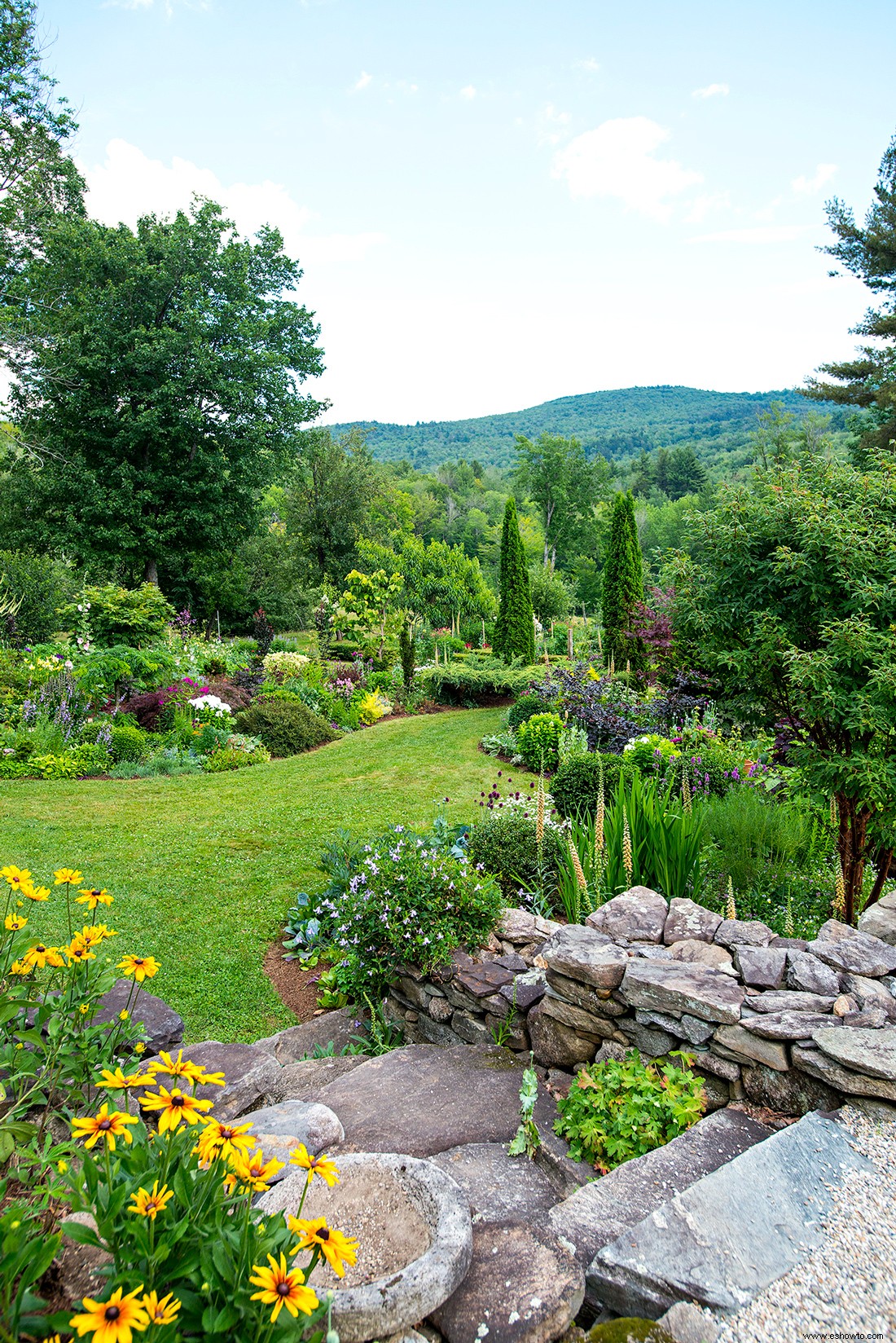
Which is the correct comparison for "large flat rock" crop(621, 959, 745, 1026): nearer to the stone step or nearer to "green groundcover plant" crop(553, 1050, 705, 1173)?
"green groundcover plant" crop(553, 1050, 705, 1173)

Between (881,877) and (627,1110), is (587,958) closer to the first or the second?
(627,1110)

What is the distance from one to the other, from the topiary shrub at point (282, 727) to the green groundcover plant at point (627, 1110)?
7978 millimetres

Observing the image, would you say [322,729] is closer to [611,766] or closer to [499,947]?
[611,766]

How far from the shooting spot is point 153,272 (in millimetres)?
16969

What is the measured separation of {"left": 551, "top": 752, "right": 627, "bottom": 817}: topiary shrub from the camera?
6020mm

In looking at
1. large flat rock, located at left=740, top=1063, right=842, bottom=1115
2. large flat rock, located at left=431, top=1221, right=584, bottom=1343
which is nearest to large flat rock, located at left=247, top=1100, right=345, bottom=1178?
large flat rock, located at left=431, top=1221, right=584, bottom=1343

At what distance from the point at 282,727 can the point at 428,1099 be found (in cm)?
786

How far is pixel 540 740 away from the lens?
859 centimetres

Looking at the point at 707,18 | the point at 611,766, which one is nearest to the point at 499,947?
the point at 611,766

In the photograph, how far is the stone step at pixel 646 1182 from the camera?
6.03 feet

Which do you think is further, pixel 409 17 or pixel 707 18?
pixel 409 17

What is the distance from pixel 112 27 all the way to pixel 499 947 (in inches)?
624

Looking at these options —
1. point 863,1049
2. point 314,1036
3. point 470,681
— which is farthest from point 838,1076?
point 470,681

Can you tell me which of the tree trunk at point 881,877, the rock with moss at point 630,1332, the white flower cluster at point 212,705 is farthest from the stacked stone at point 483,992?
the white flower cluster at point 212,705
